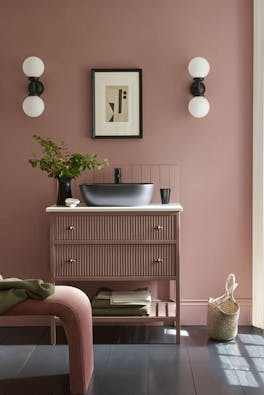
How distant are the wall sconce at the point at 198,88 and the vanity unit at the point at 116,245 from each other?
2.41 feet

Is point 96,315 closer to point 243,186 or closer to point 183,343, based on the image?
point 183,343

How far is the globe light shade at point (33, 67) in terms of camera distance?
158 inches

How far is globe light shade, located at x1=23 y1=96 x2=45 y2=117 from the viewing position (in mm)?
4066

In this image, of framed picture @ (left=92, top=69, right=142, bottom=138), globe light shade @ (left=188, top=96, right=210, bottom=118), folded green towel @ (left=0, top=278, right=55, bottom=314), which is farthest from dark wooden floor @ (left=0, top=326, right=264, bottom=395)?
globe light shade @ (left=188, top=96, right=210, bottom=118)

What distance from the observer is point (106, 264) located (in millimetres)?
3783

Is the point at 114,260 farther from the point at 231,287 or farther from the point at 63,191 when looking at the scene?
the point at 231,287

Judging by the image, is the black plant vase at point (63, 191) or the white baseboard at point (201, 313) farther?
the white baseboard at point (201, 313)

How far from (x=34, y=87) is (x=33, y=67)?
0.14 m

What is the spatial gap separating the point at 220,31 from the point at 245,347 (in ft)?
6.84

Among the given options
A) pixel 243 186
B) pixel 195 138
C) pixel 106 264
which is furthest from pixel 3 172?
pixel 243 186

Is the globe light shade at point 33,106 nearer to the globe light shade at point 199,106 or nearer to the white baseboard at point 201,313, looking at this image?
the globe light shade at point 199,106

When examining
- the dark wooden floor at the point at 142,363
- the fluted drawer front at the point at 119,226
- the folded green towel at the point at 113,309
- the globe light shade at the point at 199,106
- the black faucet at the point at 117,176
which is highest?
the globe light shade at the point at 199,106

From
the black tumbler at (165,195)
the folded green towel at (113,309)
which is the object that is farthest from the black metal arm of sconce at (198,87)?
the folded green towel at (113,309)

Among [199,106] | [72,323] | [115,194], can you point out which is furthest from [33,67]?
[72,323]
